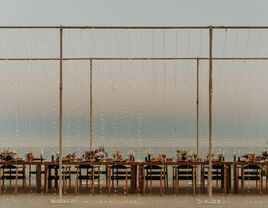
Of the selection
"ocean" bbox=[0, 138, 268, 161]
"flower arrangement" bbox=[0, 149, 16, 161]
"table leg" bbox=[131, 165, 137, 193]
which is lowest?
"ocean" bbox=[0, 138, 268, 161]

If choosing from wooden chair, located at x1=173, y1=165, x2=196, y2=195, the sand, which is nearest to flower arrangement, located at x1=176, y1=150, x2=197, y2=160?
wooden chair, located at x1=173, y1=165, x2=196, y2=195

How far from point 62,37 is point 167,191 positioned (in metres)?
3.63

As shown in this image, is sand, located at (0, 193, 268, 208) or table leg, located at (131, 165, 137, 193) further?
table leg, located at (131, 165, 137, 193)

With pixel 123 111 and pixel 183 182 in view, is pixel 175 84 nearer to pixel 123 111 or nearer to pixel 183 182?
pixel 123 111

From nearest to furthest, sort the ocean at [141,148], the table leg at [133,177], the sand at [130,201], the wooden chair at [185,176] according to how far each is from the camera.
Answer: the sand at [130,201], the wooden chair at [185,176], the table leg at [133,177], the ocean at [141,148]

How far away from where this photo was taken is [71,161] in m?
11.1

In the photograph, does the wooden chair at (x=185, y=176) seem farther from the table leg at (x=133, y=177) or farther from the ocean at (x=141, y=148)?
the ocean at (x=141, y=148)

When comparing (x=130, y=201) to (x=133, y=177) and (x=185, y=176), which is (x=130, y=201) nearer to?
(x=133, y=177)

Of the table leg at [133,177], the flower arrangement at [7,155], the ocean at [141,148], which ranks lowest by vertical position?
the ocean at [141,148]

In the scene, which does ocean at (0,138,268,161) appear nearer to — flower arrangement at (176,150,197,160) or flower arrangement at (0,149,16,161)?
flower arrangement at (176,150,197,160)

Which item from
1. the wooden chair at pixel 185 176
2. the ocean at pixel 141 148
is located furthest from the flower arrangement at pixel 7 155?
the ocean at pixel 141 148

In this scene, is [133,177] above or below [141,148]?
above

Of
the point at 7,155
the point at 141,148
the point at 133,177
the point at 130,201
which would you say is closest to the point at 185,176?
the point at 133,177

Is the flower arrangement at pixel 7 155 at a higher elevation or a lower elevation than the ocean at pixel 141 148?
higher
